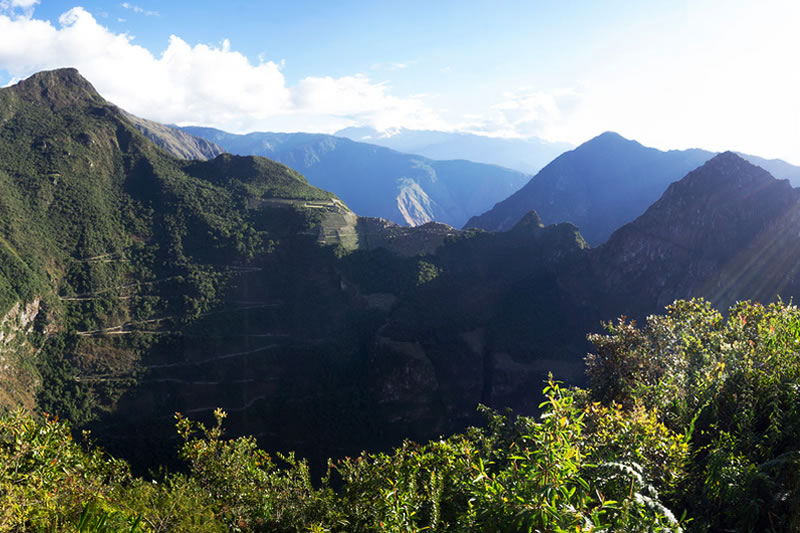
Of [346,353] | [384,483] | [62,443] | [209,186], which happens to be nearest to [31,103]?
[209,186]

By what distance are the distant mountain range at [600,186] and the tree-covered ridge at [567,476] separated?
123061 millimetres

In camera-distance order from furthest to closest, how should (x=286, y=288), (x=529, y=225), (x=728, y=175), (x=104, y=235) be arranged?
(x=529, y=225), (x=728, y=175), (x=286, y=288), (x=104, y=235)

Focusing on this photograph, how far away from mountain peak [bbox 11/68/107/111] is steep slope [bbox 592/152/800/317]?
101 meters

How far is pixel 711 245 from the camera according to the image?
60.5 m

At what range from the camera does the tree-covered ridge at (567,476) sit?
559cm

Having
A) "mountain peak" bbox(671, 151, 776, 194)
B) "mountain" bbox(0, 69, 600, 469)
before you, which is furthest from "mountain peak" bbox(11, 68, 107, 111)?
"mountain peak" bbox(671, 151, 776, 194)

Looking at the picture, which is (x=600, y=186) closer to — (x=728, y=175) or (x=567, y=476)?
(x=728, y=175)

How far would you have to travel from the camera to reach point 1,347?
42312mm

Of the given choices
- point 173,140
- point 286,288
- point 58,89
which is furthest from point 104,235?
point 173,140

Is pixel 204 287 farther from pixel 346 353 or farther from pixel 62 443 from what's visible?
pixel 62 443

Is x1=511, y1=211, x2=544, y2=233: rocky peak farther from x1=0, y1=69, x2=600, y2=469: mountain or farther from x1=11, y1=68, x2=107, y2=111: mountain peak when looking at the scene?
x1=11, y1=68, x2=107, y2=111: mountain peak

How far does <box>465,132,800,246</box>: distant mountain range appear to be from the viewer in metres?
137

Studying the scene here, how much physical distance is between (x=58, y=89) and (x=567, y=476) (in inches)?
4100

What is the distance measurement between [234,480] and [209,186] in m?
72.9
